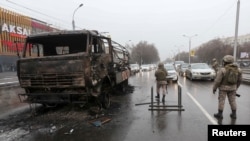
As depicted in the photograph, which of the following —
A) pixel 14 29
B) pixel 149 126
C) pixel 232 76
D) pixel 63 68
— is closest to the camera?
pixel 149 126

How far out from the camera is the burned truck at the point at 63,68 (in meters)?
6.57

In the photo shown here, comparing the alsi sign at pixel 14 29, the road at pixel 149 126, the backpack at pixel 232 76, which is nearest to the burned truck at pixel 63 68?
the road at pixel 149 126

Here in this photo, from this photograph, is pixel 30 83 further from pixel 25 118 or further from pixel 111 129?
pixel 111 129

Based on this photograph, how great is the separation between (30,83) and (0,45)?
102 feet

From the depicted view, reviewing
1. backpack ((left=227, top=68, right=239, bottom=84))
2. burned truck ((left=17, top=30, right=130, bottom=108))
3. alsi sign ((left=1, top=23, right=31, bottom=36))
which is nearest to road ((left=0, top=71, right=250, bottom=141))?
burned truck ((left=17, top=30, right=130, bottom=108))

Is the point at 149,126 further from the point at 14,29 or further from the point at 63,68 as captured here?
the point at 14,29

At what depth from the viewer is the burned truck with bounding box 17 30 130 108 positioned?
6574 millimetres

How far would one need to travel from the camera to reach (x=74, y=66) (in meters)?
6.50

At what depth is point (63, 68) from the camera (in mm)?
6602

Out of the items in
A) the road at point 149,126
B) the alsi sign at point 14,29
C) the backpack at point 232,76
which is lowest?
the road at point 149,126

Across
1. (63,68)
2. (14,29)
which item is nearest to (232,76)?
(63,68)

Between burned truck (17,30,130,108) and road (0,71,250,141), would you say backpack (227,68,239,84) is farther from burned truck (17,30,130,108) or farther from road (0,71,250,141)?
burned truck (17,30,130,108)

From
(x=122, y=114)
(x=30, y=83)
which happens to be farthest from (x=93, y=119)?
(x=30, y=83)

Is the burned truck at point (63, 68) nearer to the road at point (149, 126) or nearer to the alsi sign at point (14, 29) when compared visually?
the road at point (149, 126)
